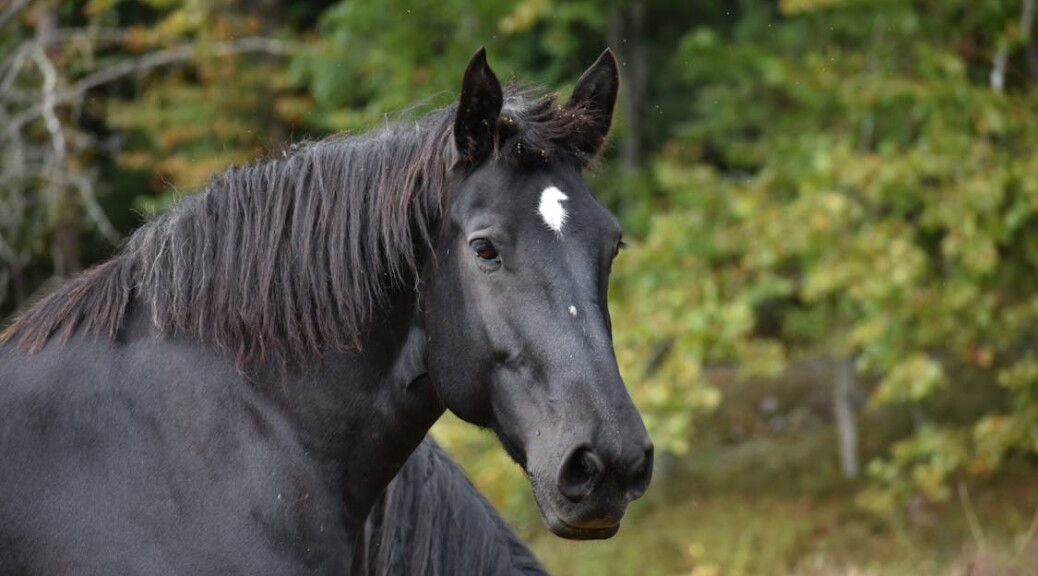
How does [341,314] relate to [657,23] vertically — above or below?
above

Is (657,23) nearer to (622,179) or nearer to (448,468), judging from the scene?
(622,179)

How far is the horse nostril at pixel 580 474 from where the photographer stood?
294 centimetres

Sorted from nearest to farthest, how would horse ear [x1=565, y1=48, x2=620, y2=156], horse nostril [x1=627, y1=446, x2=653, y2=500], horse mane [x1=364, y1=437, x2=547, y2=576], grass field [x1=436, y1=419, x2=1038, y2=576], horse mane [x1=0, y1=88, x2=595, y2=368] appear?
horse nostril [x1=627, y1=446, x2=653, y2=500] → horse mane [x1=0, y1=88, x2=595, y2=368] → horse ear [x1=565, y1=48, x2=620, y2=156] → horse mane [x1=364, y1=437, x2=547, y2=576] → grass field [x1=436, y1=419, x2=1038, y2=576]

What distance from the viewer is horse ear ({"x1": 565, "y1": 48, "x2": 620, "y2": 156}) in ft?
11.6

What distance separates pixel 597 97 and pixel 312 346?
1141mm

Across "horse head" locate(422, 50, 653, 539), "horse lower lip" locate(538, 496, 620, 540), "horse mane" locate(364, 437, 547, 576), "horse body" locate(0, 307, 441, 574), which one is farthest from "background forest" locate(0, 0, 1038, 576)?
"horse body" locate(0, 307, 441, 574)

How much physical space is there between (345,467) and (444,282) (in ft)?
2.08

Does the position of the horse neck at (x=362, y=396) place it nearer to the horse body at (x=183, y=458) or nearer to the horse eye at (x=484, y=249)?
the horse body at (x=183, y=458)

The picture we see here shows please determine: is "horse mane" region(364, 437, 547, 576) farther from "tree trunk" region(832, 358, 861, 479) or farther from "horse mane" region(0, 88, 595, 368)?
"tree trunk" region(832, 358, 861, 479)

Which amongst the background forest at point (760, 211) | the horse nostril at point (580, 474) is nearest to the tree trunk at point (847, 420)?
the background forest at point (760, 211)

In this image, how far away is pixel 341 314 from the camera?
3.36 m

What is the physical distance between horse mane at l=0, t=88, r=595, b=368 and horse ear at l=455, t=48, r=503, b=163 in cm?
3

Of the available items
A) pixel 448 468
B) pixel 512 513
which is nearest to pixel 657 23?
pixel 512 513

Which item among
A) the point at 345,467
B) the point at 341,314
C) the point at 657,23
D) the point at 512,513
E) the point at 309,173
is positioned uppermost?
the point at 309,173
